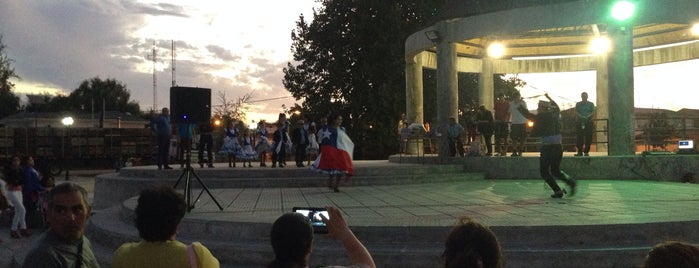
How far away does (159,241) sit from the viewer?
313 cm

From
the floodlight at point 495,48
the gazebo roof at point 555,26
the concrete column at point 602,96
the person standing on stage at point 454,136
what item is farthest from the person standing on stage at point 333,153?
the concrete column at point 602,96

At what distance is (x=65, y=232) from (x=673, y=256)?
9.12 feet

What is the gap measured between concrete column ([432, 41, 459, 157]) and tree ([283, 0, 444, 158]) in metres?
14.0

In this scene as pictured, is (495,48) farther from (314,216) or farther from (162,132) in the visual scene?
(314,216)

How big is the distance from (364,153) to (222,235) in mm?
25629

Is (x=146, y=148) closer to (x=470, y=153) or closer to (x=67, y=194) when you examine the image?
(x=470, y=153)

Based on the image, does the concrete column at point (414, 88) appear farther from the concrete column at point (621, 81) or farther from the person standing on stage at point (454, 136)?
the concrete column at point (621, 81)

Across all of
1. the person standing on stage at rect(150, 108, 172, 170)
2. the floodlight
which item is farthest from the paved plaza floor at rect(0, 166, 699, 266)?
the floodlight

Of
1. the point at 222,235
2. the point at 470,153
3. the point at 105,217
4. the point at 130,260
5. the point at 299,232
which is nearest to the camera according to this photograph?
the point at 299,232

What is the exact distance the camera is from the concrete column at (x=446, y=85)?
700 inches

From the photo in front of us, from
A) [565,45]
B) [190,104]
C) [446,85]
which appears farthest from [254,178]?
[565,45]

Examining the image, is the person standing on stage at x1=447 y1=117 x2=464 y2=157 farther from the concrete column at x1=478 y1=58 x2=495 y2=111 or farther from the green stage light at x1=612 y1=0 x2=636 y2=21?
the green stage light at x1=612 y1=0 x2=636 y2=21

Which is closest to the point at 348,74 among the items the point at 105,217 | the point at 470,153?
the point at 470,153

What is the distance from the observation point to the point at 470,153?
58.3ft
